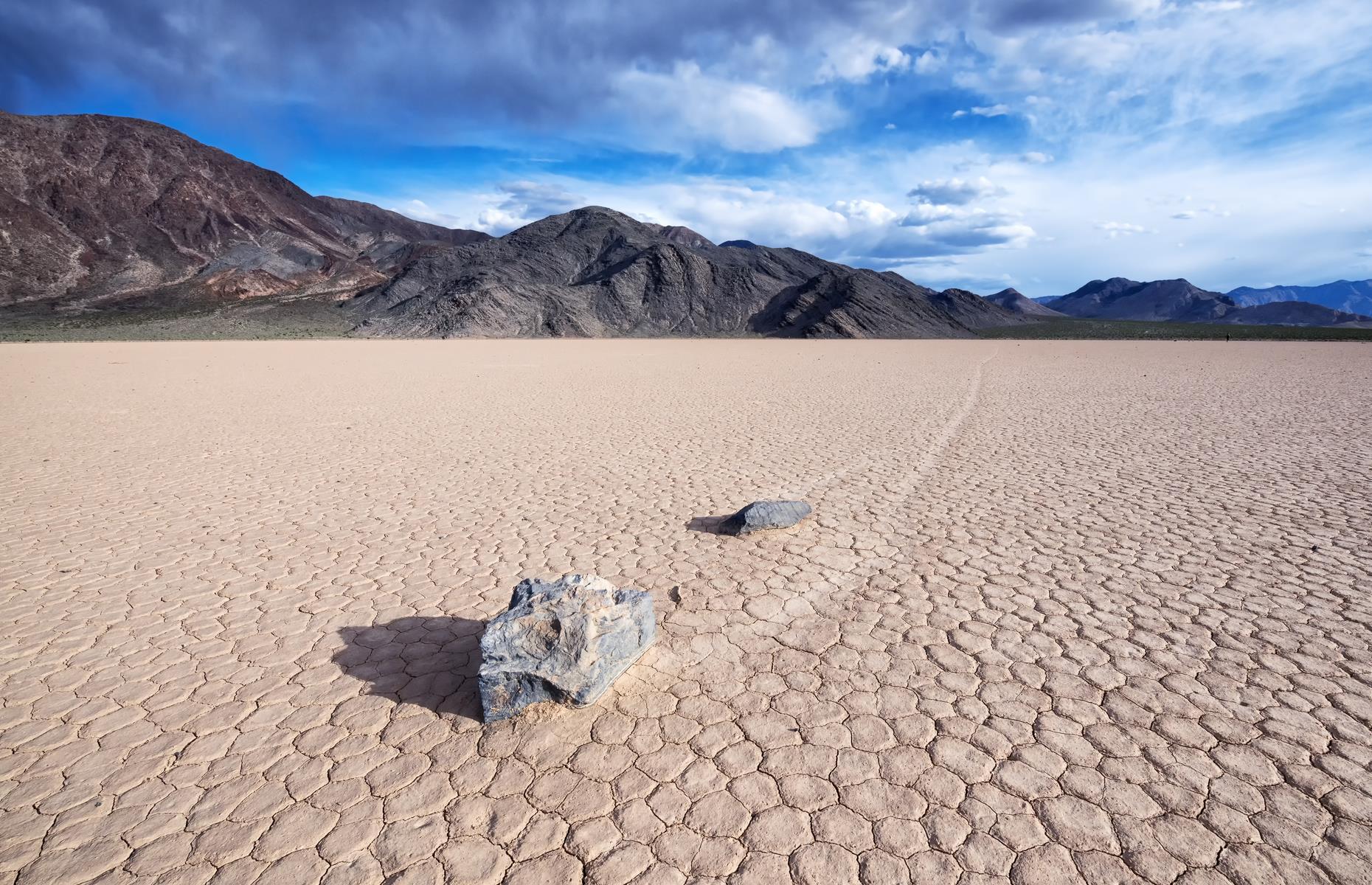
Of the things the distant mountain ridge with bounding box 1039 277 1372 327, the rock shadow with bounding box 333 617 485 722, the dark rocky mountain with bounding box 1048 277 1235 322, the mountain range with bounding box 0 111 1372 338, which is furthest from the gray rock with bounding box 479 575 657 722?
the dark rocky mountain with bounding box 1048 277 1235 322

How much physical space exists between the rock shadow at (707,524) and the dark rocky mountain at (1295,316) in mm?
159156

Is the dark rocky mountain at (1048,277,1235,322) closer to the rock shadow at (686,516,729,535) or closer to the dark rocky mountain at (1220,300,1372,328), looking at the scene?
the dark rocky mountain at (1220,300,1372,328)

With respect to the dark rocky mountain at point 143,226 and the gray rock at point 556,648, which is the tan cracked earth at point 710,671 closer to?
the gray rock at point 556,648

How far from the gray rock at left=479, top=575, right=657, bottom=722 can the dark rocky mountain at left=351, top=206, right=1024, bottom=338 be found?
202 ft

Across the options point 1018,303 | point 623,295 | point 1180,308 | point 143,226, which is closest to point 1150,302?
point 1180,308

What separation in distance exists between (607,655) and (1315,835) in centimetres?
313

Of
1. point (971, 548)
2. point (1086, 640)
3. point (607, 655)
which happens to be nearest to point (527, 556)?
point (607, 655)

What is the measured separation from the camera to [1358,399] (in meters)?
15.4

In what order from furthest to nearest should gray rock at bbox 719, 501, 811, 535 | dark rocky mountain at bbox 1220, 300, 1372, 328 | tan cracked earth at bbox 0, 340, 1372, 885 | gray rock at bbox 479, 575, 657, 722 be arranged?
dark rocky mountain at bbox 1220, 300, 1372, 328
gray rock at bbox 719, 501, 811, 535
gray rock at bbox 479, 575, 657, 722
tan cracked earth at bbox 0, 340, 1372, 885

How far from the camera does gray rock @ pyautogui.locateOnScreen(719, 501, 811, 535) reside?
6207 mm

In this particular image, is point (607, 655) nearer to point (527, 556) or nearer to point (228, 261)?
point (527, 556)

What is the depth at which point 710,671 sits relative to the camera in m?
3.95

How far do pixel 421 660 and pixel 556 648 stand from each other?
1.12 meters

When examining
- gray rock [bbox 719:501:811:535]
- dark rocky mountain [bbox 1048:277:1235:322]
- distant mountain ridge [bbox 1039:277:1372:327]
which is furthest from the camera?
dark rocky mountain [bbox 1048:277:1235:322]
